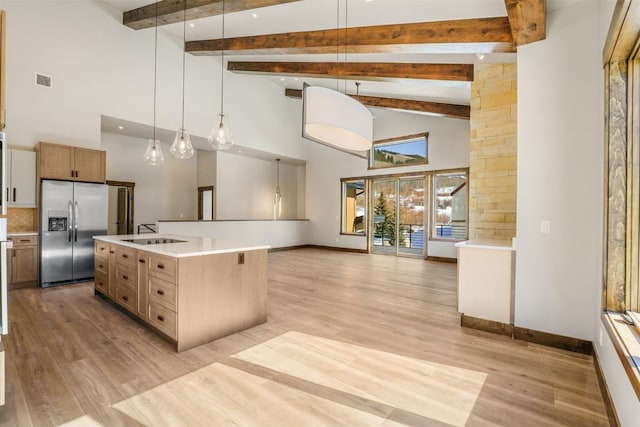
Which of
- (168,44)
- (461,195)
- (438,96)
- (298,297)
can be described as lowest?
(298,297)

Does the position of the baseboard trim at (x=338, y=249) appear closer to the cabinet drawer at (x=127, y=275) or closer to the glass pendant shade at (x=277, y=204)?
the glass pendant shade at (x=277, y=204)

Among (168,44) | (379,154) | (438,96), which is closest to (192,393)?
(438,96)

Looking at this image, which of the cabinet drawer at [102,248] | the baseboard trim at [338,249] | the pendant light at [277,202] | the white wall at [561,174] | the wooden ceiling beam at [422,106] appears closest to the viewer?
the white wall at [561,174]

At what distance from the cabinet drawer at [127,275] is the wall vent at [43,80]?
149 inches

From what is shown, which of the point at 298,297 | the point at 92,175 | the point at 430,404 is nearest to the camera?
the point at 430,404

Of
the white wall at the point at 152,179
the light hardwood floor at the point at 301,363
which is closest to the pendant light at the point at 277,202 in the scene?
the white wall at the point at 152,179

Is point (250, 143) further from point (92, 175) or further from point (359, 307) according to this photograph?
point (359, 307)

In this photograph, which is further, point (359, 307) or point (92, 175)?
point (92, 175)

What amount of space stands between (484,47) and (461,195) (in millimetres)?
4883

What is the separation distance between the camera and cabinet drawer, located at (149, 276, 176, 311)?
2756mm

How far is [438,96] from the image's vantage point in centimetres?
646

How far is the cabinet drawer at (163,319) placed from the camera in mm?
2751

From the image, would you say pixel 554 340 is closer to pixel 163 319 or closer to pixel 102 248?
pixel 163 319

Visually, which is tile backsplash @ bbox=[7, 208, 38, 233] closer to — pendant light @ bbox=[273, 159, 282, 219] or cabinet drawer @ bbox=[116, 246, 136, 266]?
cabinet drawer @ bbox=[116, 246, 136, 266]
